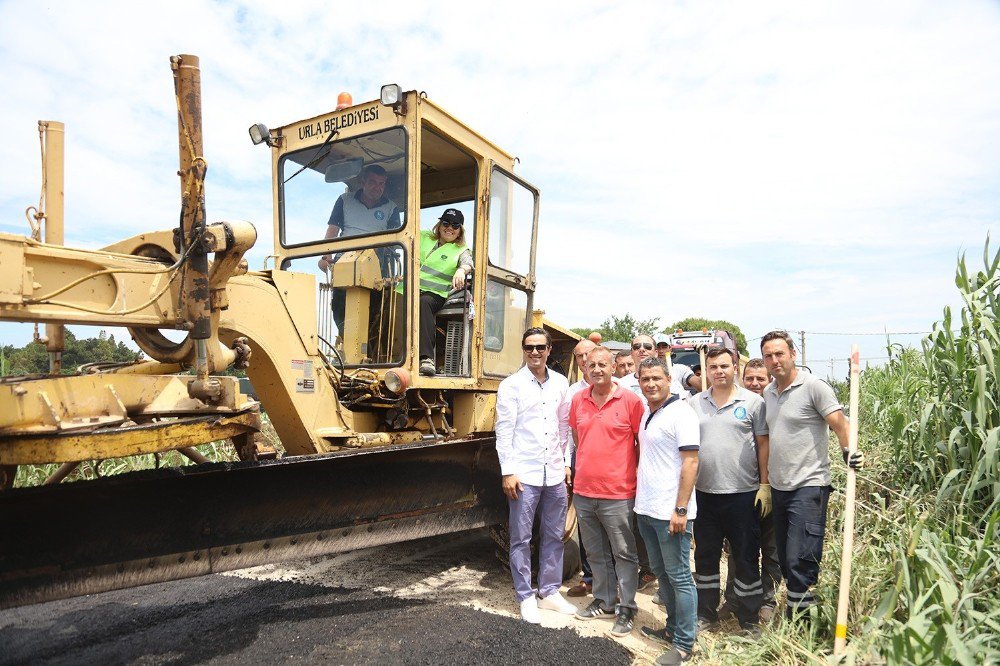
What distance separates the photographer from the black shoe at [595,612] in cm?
451

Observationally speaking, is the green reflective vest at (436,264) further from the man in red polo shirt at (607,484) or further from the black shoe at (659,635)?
the black shoe at (659,635)

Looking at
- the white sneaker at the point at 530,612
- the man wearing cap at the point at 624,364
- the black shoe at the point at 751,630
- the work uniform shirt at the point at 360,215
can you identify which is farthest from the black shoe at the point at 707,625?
the work uniform shirt at the point at 360,215

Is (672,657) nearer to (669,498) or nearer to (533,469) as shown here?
(669,498)

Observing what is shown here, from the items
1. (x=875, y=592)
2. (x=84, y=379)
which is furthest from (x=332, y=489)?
(x=875, y=592)

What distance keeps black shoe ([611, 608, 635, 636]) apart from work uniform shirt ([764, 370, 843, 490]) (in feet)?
3.72

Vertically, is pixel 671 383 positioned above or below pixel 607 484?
above

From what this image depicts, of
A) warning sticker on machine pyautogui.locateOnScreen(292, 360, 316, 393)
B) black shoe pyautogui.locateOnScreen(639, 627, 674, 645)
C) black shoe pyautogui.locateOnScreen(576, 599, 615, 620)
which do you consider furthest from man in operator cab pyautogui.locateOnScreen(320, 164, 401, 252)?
black shoe pyautogui.locateOnScreen(639, 627, 674, 645)

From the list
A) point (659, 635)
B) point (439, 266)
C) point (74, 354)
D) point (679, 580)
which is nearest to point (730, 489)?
point (679, 580)

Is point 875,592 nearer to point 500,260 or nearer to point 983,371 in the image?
point 983,371

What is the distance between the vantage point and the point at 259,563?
141 inches

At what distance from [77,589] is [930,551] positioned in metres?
3.84

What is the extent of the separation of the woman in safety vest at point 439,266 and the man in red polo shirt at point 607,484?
1.10 meters

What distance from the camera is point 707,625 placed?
427 centimetres

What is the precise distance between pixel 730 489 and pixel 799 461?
45cm
